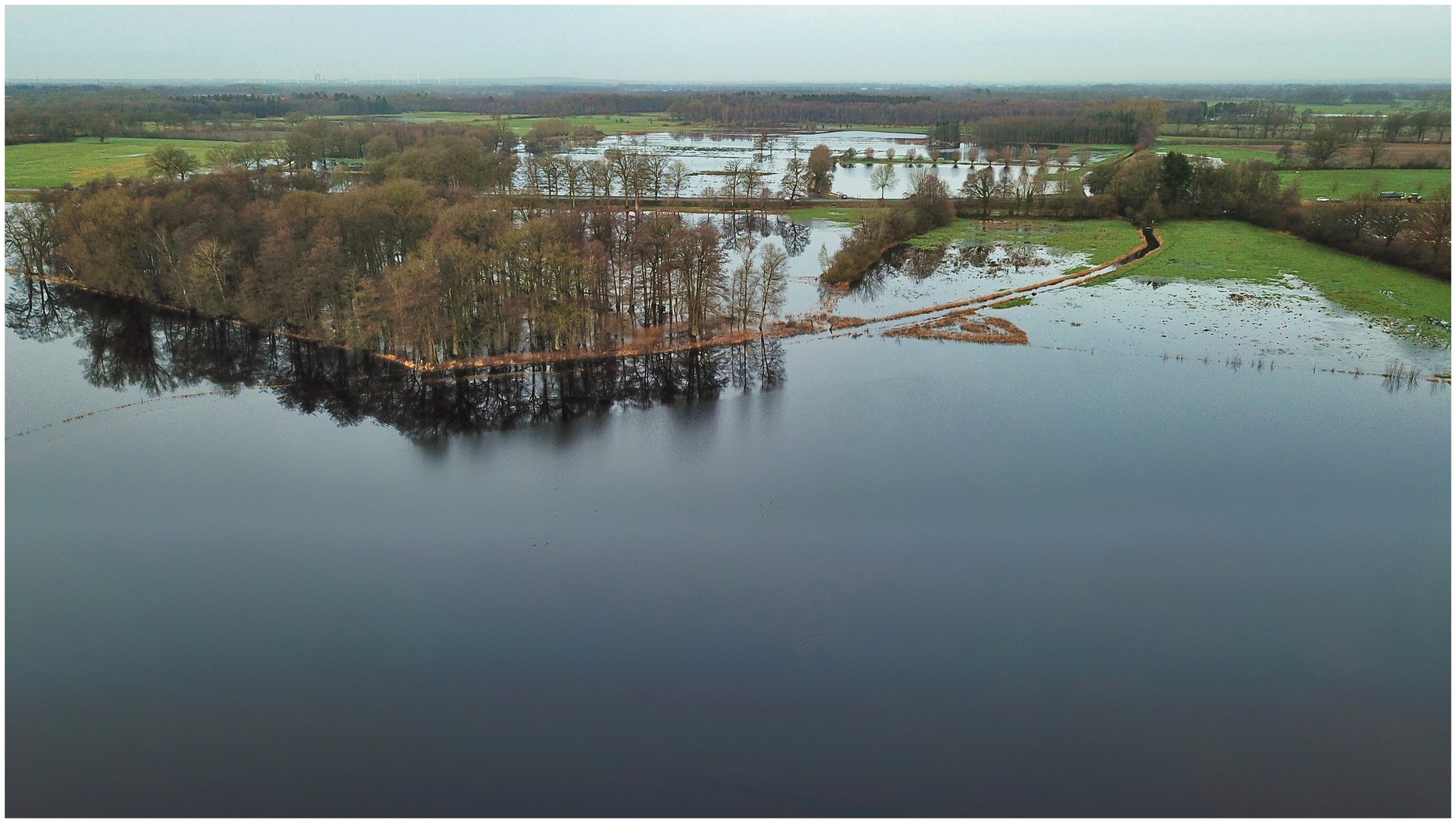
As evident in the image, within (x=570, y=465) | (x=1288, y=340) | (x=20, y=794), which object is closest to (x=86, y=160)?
(x=570, y=465)

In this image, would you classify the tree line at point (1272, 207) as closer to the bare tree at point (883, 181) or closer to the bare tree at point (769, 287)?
the bare tree at point (883, 181)

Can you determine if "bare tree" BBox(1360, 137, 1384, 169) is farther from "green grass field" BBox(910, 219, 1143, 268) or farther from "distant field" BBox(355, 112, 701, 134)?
"distant field" BBox(355, 112, 701, 134)

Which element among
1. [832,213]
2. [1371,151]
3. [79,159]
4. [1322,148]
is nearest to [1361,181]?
[1322,148]

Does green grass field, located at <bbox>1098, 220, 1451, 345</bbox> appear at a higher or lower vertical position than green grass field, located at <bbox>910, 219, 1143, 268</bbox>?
lower

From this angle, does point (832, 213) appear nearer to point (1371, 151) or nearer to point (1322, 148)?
point (1322, 148)

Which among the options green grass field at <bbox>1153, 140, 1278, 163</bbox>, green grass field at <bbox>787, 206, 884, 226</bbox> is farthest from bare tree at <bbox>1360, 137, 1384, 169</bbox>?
green grass field at <bbox>787, 206, 884, 226</bbox>

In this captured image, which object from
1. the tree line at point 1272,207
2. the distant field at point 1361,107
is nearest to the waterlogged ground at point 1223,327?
the tree line at point 1272,207
